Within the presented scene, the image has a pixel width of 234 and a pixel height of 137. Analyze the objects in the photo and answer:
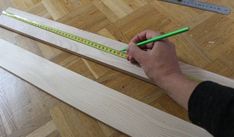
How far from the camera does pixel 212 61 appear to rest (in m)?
0.94

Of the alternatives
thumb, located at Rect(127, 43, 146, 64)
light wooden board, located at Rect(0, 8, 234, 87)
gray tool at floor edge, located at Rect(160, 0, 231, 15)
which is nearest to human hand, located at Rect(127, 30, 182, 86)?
thumb, located at Rect(127, 43, 146, 64)

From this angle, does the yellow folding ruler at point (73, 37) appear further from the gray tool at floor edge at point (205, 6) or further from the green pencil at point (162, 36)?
the gray tool at floor edge at point (205, 6)

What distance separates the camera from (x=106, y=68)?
40.8 inches

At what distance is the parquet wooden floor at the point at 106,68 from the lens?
3.07 feet

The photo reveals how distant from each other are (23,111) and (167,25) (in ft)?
2.31

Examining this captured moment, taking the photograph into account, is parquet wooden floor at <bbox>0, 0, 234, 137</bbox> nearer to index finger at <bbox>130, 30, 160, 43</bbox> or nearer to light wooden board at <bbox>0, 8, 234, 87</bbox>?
light wooden board at <bbox>0, 8, 234, 87</bbox>

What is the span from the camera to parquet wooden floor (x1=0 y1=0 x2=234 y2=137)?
3.07 ft

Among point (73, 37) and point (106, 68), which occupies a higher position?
point (73, 37)

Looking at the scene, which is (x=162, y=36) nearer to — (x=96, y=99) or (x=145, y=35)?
(x=145, y=35)

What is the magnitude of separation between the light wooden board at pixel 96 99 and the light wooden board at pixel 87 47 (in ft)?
0.32

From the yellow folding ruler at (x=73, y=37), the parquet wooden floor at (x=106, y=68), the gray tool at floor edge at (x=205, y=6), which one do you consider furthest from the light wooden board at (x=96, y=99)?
the gray tool at floor edge at (x=205, y=6)

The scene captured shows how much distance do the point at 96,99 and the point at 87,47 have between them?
248 millimetres

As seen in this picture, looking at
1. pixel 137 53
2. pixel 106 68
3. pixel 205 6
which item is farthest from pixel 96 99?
pixel 205 6

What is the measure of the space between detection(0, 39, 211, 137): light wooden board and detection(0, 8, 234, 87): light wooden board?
10 cm
